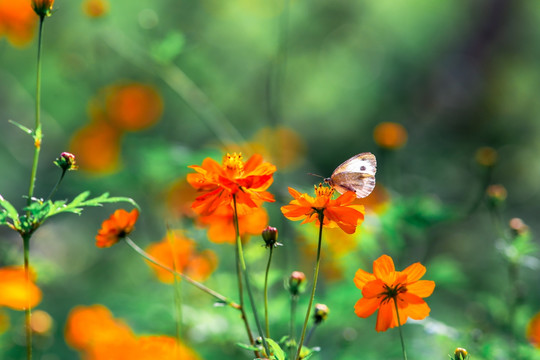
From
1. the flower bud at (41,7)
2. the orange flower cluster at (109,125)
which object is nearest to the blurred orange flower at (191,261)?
the flower bud at (41,7)

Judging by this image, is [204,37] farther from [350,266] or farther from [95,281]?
[350,266]

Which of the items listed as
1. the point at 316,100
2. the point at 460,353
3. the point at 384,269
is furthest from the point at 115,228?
the point at 316,100

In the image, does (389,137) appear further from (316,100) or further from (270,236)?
(316,100)

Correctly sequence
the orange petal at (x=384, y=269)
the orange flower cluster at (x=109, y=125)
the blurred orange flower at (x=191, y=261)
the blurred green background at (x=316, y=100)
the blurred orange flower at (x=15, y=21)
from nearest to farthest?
the orange petal at (x=384, y=269) < the blurred orange flower at (x=191, y=261) < the blurred orange flower at (x=15, y=21) < the orange flower cluster at (x=109, y=125) < the blurred green background at (x=316, y=100)

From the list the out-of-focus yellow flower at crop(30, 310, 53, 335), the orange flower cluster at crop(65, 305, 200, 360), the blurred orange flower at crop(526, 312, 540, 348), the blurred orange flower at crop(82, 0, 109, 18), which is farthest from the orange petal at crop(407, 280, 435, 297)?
the blurred orange flower at crop(82, 0, 109, 18)

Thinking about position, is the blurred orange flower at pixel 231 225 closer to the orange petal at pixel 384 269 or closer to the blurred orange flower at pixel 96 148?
the orange petal at pixel 384 269

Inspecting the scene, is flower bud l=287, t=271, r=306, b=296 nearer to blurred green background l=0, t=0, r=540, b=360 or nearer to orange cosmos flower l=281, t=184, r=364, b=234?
orange cosmos flower l=281, t=184, r=364, b=234

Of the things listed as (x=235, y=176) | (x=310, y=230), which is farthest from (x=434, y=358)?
(x=235, y=176)
